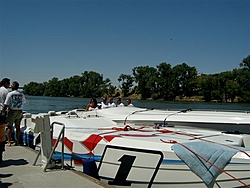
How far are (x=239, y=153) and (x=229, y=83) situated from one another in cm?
5338

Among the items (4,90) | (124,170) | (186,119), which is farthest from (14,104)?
(186,119)

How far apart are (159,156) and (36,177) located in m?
2.08

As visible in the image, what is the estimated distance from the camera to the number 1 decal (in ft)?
17.7

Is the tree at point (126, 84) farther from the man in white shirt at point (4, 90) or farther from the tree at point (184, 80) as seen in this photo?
the man in white shirt at point (4, 90)

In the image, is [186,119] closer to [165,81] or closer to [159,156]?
[159,156]

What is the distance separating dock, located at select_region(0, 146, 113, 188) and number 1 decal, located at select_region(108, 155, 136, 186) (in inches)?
23.7

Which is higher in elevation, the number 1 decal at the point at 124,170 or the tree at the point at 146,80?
the tree at the point at 146,80

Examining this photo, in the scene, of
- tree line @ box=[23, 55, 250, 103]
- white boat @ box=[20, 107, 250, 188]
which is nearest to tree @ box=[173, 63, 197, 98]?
tree line @ box=[23, 55, 250, 103]

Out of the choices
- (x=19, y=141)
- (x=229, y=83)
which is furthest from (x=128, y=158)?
(x=229, y=83)

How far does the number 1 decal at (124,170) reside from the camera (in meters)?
5.40

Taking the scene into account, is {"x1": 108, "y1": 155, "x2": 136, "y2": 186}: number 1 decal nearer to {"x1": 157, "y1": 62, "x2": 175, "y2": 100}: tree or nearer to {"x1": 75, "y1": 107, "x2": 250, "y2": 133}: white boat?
{"x1": 75, "y1": 107, "x2": 250, "y2": 133}: white boat

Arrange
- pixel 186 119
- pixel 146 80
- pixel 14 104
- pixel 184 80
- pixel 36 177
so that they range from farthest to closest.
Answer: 1. pixel 146 80
2. pixel 184 80
3. pixel 186 119
4. pixel 14 104
5. pixel 36 177

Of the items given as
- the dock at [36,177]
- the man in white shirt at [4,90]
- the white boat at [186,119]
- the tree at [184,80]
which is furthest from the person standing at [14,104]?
the tree at [184,80]

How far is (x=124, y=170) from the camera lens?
5465mm
